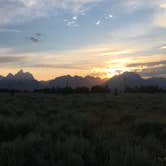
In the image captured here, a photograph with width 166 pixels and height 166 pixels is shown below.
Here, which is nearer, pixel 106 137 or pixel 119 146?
pixel 119 146

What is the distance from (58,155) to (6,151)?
4.23ft

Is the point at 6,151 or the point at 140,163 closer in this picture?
the point at 140,163

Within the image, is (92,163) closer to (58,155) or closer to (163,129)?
(58,155)

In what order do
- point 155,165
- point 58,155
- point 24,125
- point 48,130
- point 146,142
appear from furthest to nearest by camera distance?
point 24,125, point 48,130, point 146,142, point 58,155, point 155,165

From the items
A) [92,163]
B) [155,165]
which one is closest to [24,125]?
[92,163]

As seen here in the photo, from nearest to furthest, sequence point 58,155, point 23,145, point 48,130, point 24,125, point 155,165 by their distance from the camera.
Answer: point 155,165
point 58,155
point 23,145
point 48,130
point 24,125

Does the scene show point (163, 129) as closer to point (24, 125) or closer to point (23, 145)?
point (24, 125)

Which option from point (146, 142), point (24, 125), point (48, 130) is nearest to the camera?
point (146, 142)

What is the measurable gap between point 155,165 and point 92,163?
1.42 meters

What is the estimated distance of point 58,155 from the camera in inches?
376

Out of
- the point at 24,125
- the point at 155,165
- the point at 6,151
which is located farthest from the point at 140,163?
the point at 24,125

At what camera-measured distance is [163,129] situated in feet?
52.6

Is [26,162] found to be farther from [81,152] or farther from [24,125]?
[24,125]

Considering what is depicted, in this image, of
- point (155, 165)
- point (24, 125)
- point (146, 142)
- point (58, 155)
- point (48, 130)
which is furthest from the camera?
point (24, 125)
